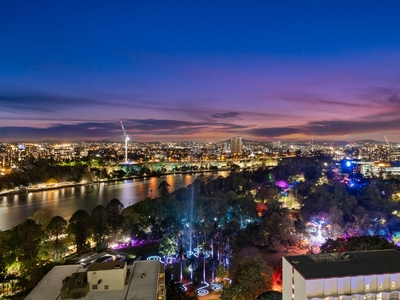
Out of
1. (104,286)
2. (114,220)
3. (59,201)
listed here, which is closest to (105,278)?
(104,286)

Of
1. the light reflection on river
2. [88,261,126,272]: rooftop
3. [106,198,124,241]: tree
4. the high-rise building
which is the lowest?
the light reflection on river

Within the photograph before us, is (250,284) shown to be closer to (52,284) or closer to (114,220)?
(52,284)

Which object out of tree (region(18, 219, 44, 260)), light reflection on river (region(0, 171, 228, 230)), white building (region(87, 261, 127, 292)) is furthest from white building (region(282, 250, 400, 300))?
light reflection on river (region(0, 171, 228, 230))

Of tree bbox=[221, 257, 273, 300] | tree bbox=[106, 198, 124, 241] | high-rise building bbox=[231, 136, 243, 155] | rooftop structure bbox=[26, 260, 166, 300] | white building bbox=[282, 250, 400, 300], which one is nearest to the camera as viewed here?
white building bbox=[282, 250, 400, 300]

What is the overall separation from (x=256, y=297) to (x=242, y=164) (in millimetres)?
24094

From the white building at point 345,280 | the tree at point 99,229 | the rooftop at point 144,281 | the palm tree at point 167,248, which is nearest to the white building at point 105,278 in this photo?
the rooftop at point 144,281

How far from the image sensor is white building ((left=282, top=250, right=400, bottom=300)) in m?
2.65

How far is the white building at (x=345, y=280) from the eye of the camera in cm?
265

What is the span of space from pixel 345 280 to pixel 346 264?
231 mm

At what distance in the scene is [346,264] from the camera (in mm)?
2875

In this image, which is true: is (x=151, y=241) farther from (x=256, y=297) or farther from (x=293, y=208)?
(x=293, y=208)

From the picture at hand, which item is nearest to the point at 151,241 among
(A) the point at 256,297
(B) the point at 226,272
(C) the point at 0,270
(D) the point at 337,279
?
(B) the point at 226,272

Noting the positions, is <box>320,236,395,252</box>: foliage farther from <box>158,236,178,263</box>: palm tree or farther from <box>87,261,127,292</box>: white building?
<box>87,261,127,292</box>: white building

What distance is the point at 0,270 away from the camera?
12.5ft
